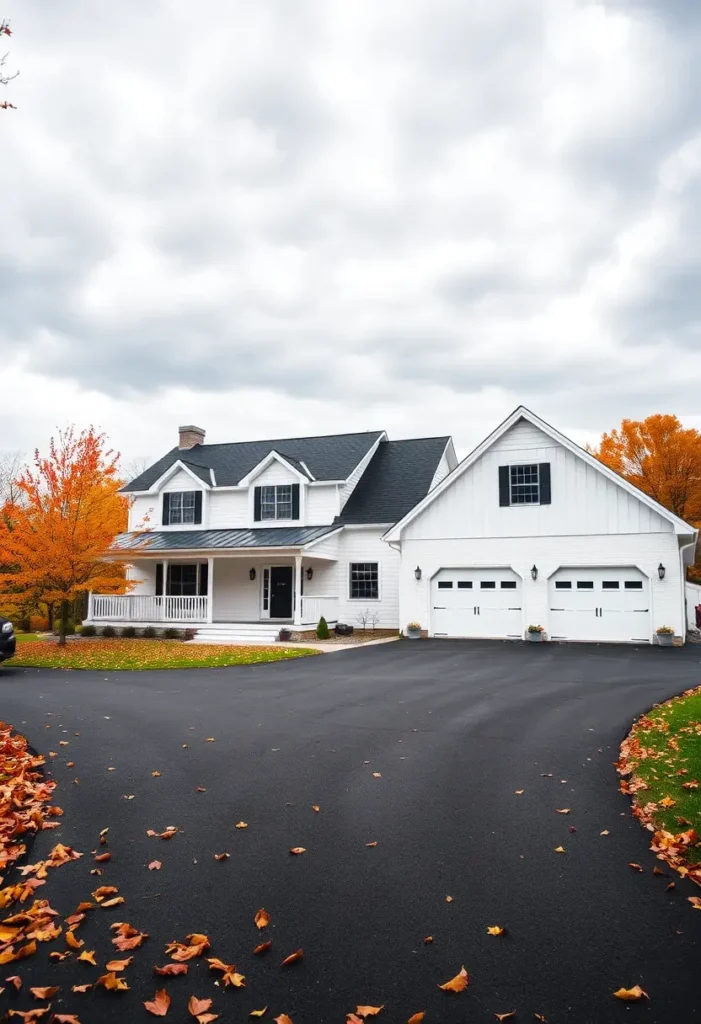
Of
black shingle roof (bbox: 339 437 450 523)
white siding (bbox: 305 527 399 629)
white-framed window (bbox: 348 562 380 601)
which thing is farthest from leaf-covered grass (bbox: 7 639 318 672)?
black shingle roof (bbox: 339 437 450 523)

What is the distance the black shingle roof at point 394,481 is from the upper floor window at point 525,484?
4.97 metres

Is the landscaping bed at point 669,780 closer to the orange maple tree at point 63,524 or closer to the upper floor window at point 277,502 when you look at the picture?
the orange maple tree at point 63,524

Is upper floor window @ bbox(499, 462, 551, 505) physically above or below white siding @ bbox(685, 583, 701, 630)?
above

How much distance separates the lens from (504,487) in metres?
23.1

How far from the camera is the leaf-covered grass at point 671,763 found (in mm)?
5824

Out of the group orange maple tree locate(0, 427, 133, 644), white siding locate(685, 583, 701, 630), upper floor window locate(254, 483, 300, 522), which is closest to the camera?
orange maple tree locate(0, 427, 133, 644)

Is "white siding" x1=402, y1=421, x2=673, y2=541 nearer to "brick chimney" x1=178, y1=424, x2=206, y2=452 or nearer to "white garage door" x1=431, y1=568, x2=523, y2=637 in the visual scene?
"white garage door" x1=431, y1=568, x2=523, y2=637

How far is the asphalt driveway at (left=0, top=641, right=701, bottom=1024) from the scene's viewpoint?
11.2 ft

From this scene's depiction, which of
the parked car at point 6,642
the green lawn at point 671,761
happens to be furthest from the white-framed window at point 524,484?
the parked car at point 6,642

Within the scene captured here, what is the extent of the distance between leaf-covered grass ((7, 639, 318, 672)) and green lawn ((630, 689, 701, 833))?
10.8 m

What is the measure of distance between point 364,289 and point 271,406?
35.8 meters

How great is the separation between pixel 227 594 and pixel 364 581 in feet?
19.5

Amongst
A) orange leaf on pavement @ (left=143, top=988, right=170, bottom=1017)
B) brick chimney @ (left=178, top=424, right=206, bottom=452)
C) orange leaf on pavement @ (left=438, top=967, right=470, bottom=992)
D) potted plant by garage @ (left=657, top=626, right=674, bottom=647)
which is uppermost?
brick chimney @ (left=178, top=424, right=206, bottom=452)

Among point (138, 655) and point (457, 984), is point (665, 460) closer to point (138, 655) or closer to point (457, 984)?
point (138, 655)
